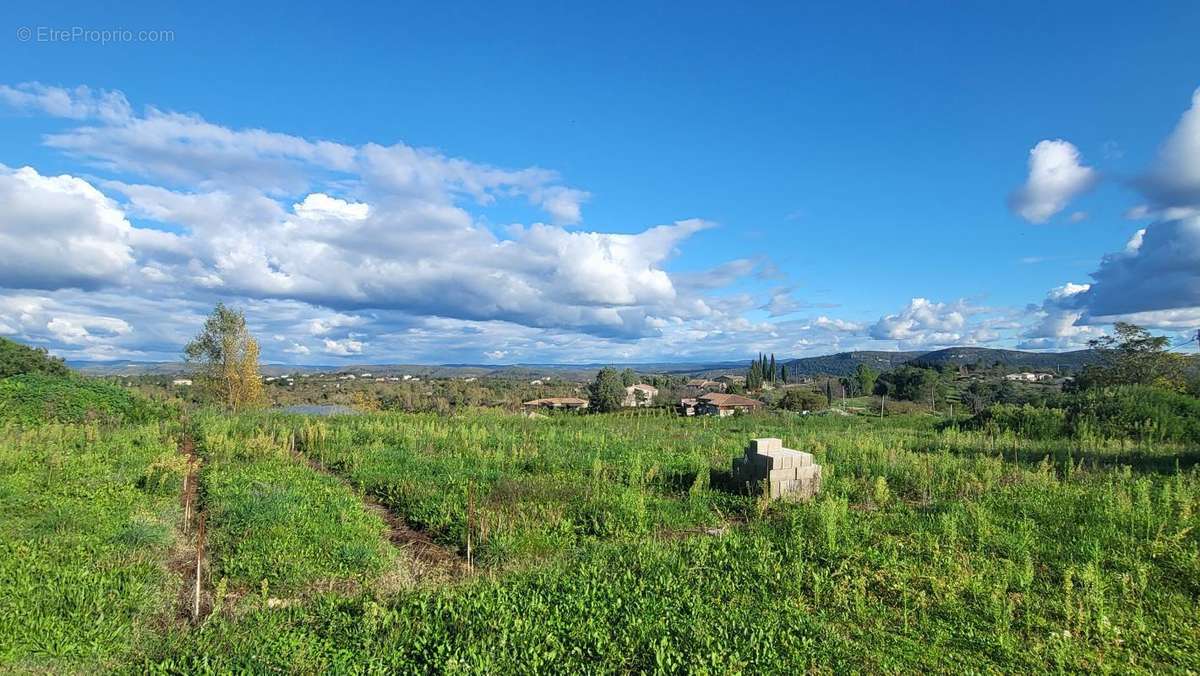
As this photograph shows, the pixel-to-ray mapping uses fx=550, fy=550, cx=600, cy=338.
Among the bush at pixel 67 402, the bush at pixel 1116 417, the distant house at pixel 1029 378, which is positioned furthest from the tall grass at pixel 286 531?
the distant house at pixel 1029 378

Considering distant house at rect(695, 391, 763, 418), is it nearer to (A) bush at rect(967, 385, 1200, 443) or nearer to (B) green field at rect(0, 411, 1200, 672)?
(A) bush at rect(967, 385, 1200, 443)

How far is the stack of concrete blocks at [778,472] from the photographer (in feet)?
25.0

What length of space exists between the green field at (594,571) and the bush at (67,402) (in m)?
7.30

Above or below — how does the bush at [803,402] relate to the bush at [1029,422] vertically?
below

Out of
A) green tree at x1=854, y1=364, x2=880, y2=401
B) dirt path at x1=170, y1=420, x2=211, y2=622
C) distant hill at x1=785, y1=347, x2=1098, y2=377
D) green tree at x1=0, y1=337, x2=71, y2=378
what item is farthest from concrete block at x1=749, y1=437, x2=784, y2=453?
distant hill at x1=785, y1=347, x2=1098, y2=377

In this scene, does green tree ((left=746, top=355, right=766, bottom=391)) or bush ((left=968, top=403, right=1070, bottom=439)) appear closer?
bush ((left=968, top=403, right=1070, bottom=439))

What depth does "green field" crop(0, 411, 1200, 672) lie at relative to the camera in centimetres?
363

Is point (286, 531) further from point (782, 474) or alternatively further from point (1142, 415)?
point (1142, 415)

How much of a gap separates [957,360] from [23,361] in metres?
112

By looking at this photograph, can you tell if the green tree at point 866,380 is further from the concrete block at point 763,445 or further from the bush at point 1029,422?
the concrete block at point 763,445

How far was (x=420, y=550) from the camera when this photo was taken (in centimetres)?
596

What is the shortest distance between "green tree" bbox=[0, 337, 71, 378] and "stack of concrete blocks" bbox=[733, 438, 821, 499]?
28142mm

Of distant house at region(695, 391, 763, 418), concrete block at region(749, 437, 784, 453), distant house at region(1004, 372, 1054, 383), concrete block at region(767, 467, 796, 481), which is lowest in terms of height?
distant house at region(695, 391, 763, 418)

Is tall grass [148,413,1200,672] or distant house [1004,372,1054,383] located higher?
tall grass [148,413,1200,672]
